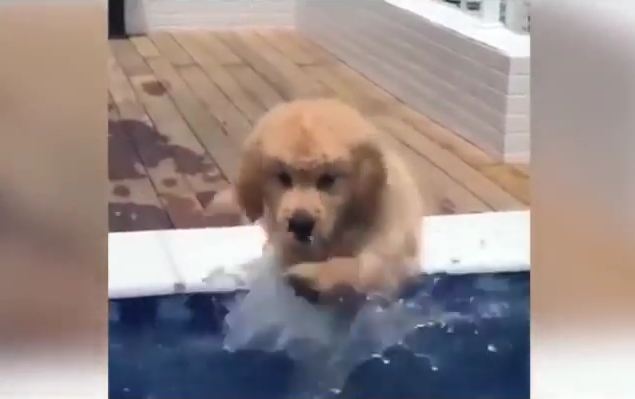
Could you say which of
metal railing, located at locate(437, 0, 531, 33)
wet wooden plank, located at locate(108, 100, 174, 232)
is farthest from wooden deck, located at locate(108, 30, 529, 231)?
metal railing, located at locate(437, 0, 531, 33)

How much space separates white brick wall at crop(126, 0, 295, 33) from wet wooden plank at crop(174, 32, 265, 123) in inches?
0.6

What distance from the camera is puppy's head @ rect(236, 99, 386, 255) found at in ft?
3.14

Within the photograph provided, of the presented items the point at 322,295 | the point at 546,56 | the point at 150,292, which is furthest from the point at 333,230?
the point at 546,56

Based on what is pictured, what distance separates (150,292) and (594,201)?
1.51 feet

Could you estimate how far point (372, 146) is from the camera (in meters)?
0.98

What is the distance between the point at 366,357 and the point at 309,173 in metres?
0.18

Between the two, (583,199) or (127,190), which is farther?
(583,199)

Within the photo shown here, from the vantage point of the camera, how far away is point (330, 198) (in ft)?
3.15

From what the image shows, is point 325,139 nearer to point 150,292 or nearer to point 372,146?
point 372,146

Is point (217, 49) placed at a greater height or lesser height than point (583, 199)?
greater

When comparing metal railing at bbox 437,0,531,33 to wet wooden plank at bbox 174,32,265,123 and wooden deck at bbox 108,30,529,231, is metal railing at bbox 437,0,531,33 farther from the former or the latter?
wet wooden plank at bbox 174,32,265,123

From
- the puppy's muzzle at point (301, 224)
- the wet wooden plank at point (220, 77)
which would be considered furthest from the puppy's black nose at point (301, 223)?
the wet wooden plank at point (220, 77)

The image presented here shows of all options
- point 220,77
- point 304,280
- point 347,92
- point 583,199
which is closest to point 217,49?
point 220,77

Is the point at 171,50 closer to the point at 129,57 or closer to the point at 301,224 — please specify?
the point at 129,57
